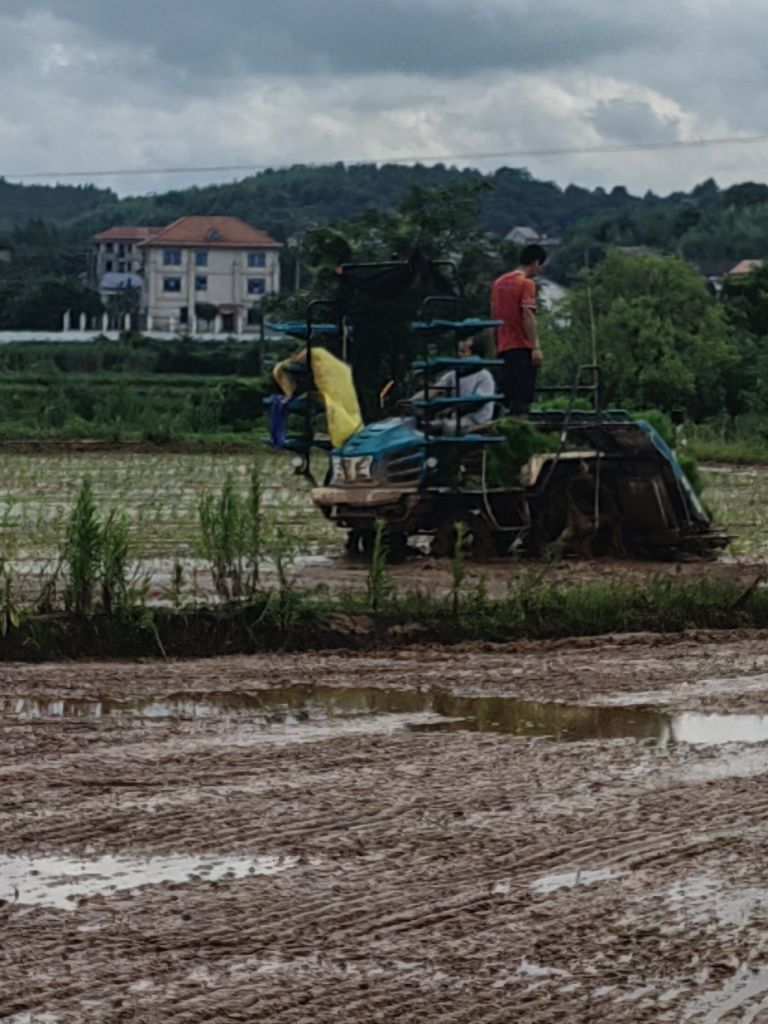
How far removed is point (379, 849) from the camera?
6.64m

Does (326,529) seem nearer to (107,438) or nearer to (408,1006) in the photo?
(408,1006)

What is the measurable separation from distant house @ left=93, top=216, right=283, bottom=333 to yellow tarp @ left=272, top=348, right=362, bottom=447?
91049 millimetres

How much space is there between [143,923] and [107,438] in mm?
30213

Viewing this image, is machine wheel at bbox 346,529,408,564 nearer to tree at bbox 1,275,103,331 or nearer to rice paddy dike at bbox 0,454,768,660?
rice paddy dike at bbox 0,454,768,660

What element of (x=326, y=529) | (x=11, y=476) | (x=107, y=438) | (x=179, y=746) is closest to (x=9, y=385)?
(x=107, y=438)

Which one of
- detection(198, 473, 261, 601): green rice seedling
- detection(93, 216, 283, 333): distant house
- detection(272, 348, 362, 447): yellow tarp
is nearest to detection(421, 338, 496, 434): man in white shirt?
detection(272, 348, 362, 447): yellow tarp

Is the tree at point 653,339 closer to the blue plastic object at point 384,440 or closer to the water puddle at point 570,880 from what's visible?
the blue plastic object at point 384,440

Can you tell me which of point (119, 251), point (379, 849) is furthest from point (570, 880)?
point (119, 251)

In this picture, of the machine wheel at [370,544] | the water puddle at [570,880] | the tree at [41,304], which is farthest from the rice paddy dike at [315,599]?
the tree at [41,304]

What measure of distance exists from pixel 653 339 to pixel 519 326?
84.7 ft

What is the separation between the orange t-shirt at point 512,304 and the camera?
15641mm

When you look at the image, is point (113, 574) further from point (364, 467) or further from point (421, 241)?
point (421, 241)

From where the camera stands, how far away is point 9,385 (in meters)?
53.2

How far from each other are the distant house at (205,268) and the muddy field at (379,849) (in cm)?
9765
